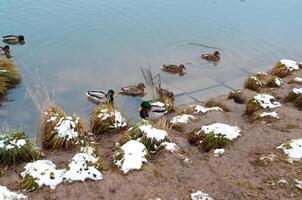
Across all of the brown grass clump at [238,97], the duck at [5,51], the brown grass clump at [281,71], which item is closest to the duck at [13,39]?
the duck at [5,51]

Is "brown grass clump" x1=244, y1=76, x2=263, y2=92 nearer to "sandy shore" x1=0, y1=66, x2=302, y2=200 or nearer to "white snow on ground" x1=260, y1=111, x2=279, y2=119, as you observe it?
"white snow on ground" x1=260, y1=111, x2=279, y2=119

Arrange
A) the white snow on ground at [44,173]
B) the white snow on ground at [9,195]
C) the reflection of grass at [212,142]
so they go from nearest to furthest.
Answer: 1. the white snow on ground at [9,195]
2. the white snow on ground at [44,173]
3. the reflection of grass at [212,142]

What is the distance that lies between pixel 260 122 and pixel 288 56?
7779 mm

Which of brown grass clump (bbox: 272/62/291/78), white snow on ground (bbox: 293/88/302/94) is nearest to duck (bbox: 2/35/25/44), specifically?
brown grass clump (bbox: 272/62/291/78)

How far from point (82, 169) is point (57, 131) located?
1.68m

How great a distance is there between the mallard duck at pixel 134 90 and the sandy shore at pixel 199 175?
11.8ft

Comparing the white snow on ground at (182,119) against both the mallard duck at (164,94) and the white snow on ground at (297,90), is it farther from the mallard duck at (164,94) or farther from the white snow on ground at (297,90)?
the white snow on ground at (297,90)

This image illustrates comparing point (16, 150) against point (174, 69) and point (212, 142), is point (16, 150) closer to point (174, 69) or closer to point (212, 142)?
point (212, 142)

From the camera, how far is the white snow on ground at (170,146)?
24.7 ft

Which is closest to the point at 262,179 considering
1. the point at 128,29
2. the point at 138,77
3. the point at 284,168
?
the point at 284,168

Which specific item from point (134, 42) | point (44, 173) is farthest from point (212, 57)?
point (44, 173)

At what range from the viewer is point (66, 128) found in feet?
26.4

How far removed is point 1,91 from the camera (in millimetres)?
11688

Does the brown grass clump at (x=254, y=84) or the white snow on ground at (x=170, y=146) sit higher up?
the white snow on ground at (x=170, y=146)
